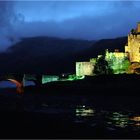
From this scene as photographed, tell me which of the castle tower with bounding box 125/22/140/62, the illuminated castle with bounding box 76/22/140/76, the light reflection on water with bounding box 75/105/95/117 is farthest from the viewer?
the castle tower with bounding box 125/22/140/62

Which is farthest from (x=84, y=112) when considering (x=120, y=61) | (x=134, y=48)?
(x=134, y=48)

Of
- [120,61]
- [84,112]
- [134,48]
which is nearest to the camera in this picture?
[84,112]

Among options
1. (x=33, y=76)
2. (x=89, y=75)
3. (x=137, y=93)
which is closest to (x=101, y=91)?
(x=137, y=93)

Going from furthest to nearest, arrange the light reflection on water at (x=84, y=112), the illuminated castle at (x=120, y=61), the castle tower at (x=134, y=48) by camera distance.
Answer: the castle tower at (x=134, y=48) → the illuminated castle at (x=120, y=61) → the light reflection on water at (x=84, y=112)

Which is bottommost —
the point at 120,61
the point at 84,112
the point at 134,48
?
the point at 84,112

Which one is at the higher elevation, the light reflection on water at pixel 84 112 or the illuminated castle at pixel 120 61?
the illuminated castle at pixel 120 61

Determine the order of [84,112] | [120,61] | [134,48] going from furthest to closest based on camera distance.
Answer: [134,48]
[120,61]
[84,112]

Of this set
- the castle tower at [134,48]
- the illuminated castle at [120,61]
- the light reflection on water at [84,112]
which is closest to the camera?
the light reflection on water at [84,112]

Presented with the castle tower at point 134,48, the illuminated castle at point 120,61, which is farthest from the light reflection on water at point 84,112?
the castle tower at point 134,48

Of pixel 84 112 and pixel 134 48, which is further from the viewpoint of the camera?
pixel 134 48

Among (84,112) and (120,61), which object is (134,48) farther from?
(84,112)

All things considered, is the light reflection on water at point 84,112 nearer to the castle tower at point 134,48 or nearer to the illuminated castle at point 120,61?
the illuminated castle at point 120,61

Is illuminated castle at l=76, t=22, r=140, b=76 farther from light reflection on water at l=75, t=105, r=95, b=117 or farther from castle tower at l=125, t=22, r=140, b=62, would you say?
light reflection on water at l=75, t=105, r=95, b=117

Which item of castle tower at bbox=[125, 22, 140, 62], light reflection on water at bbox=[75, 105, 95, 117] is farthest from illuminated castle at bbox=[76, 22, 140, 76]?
light reflection on water at bbox=[75, 105, 95, 117]
